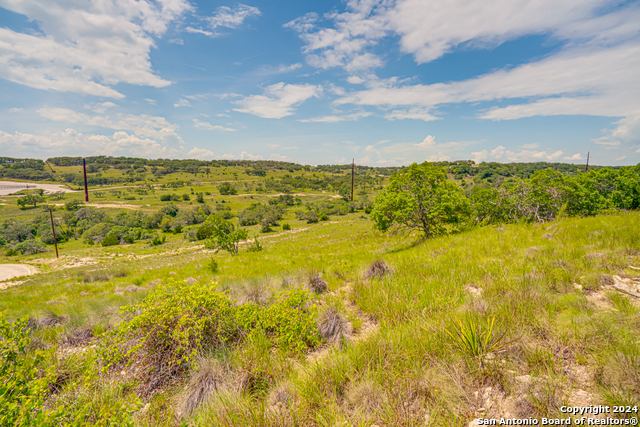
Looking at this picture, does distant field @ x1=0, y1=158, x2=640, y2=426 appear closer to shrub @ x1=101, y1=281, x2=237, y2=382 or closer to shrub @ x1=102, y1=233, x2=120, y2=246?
shrub @ x1=101, y1=281, x2=237, y2=382

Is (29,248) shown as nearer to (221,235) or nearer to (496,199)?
(221,235)

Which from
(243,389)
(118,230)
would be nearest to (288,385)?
(243,389)

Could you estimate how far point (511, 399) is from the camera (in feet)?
8.23

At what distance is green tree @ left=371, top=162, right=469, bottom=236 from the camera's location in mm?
14695

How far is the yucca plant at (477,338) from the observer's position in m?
3.09

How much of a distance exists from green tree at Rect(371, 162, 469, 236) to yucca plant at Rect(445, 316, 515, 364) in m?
11.6

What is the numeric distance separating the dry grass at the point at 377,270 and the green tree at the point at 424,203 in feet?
25.3

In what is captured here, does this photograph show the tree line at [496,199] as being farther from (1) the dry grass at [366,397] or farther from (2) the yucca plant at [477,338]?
(1) the dry grass at [366,397]

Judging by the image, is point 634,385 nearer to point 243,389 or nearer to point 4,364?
point 243,389

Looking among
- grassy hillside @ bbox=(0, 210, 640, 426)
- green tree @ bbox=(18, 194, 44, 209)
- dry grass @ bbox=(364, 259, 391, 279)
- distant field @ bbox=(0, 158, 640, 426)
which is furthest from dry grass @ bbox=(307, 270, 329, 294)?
green tree @ bbox=(18, 194, 44, 209)

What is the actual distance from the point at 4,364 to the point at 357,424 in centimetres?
473

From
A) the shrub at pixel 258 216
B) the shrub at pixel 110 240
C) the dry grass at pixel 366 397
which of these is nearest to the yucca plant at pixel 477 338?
the dry grass at pixel 366 397

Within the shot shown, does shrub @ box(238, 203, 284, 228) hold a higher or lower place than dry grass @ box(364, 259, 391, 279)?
lower

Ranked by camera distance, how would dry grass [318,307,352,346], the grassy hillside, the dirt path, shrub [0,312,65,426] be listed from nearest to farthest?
shrub [0,312,65,426] → the grassy hillside → dry grass [318,307,352,346] → the dirt path
